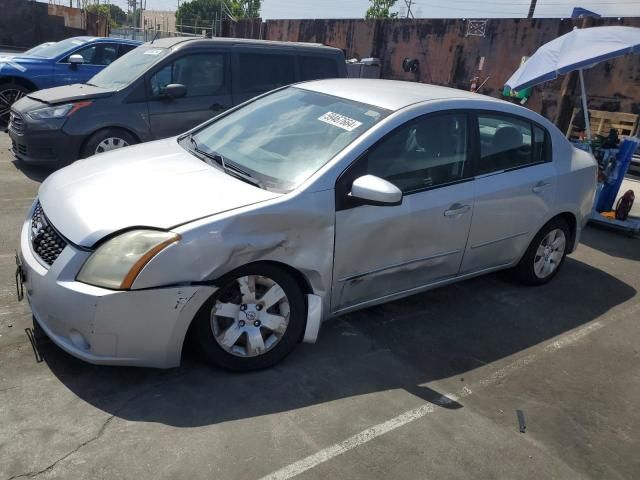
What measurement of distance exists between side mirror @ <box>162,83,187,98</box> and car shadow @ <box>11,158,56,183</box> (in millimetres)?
1796

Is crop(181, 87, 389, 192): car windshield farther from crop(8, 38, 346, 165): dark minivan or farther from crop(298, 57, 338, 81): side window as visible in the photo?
crop(298, 57, 338, 81): side window

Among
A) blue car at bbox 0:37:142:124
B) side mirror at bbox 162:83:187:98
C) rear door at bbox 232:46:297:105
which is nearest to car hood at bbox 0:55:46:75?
blue car at bbox 0:37:142:124

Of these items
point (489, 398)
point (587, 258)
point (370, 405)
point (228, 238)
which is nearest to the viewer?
point (228, 238)

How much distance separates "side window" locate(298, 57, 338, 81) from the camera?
772 centimetres

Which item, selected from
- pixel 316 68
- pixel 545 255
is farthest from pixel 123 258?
pixel 316 68

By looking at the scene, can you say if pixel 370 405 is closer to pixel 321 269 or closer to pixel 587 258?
pixel 321 269

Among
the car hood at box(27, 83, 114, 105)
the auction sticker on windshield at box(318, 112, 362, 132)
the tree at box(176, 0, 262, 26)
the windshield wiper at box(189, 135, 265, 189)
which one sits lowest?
the car hood at box(27, 83, 114, 105)

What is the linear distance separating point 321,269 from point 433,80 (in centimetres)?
1355

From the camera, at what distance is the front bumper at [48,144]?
6516 millimetres

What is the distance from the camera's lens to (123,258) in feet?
9.03

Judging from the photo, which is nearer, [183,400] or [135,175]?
[183,400]

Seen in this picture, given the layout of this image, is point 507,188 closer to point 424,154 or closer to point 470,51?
point 424,154

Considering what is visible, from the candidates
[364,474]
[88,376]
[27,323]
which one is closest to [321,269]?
[364,474]

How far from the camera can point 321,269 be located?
329cm
